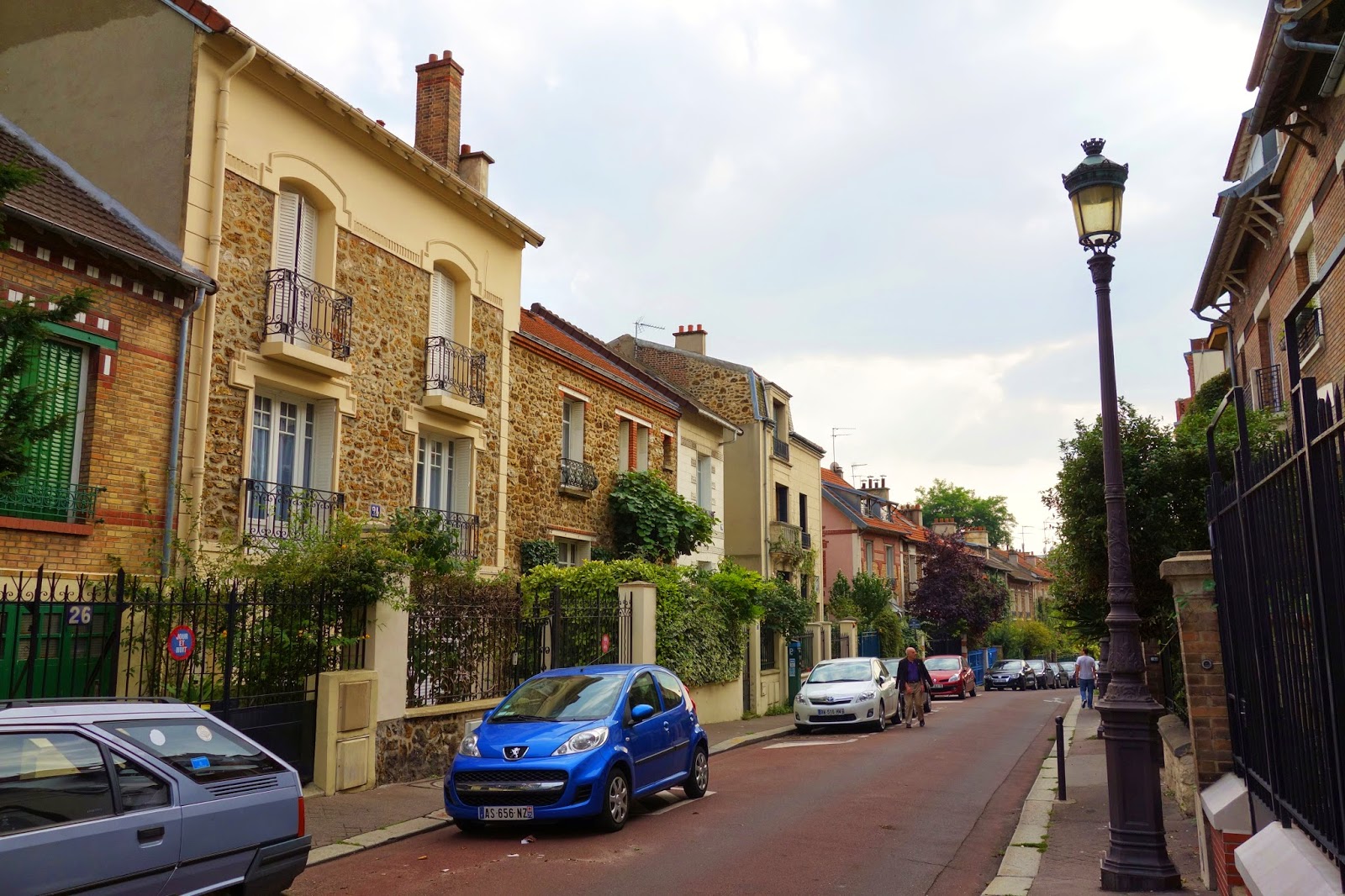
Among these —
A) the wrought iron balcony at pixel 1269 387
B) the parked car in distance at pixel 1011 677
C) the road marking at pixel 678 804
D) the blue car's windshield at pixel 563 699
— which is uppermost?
the wrought iron balcony at pixel 1269 387

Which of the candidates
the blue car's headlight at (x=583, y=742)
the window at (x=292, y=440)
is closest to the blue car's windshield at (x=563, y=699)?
the blue car's headlight at (x=583, y=742)

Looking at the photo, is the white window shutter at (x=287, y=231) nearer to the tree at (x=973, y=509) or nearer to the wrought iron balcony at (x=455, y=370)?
the wrought iron balcony at (x=455, y=370)

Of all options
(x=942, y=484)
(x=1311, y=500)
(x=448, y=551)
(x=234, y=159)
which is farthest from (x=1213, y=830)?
(x=942, y=484)

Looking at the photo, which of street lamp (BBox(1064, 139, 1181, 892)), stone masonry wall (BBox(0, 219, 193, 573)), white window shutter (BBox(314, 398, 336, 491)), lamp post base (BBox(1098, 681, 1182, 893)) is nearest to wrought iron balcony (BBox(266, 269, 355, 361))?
white window shutter (BBox(314, 398, 336, 491))

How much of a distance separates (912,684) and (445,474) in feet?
37.0

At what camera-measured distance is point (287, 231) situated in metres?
15.4

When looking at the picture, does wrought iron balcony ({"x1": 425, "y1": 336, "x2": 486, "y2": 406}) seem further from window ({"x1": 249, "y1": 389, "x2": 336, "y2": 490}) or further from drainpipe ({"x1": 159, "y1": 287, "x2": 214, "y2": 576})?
drainpipe ({"x1": 159, "y1": 287, "x2": 214, "y2": 576})

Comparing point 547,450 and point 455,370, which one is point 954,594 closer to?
point 547,450

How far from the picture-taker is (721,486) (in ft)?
99.2

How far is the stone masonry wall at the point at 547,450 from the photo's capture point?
20.4 m

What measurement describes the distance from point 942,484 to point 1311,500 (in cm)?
8448

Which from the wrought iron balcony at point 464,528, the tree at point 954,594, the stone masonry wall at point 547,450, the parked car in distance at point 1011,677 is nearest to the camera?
the wrought iron balcony at point 464,528

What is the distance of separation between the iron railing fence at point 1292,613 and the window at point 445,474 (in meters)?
14.2

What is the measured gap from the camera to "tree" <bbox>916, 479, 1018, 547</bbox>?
83.1 metres
